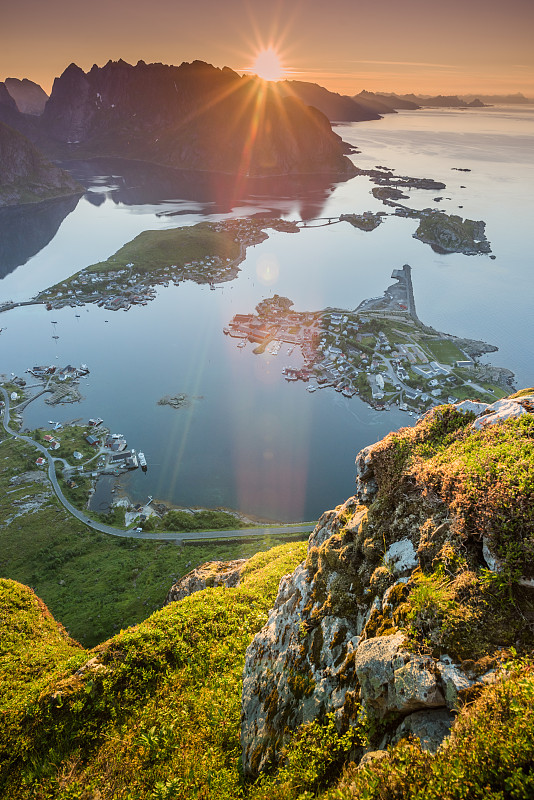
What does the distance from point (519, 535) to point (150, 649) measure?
10.9 m

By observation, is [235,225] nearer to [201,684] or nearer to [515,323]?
[515,323]

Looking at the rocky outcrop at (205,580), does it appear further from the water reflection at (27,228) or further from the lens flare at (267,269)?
the water reflection at (27,228)

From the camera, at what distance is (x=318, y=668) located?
783 cm

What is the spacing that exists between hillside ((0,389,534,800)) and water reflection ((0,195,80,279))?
13936 cm

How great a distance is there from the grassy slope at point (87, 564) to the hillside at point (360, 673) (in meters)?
15.1

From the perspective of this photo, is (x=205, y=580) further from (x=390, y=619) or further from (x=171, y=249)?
(x=171, y=249)

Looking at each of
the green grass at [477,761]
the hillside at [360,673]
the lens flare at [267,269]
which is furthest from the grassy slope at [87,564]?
the lens flare at [267,269]

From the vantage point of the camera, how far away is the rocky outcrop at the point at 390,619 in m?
5.62

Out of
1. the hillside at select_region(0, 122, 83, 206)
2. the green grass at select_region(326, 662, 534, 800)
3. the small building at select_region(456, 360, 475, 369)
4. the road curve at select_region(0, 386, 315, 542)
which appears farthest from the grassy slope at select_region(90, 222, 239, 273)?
the green grass at select_region(326, 662, 534, 800)

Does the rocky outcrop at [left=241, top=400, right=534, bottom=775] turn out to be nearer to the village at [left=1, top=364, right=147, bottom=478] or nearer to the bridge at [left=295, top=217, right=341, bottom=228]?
the village at [left=1, top=364, right=147, bottom=478]

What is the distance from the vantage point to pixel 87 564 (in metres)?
36.3

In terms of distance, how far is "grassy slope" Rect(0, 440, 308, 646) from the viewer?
88.5ft

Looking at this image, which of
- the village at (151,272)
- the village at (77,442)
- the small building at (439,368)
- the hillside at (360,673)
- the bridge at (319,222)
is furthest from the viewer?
the bridge at (319,222)

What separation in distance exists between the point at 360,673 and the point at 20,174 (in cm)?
24909
